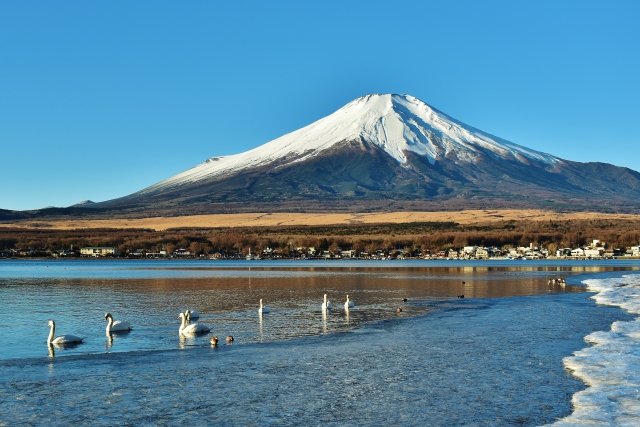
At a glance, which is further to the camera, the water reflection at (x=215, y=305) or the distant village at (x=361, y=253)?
the distant village at (x=361, y=253)

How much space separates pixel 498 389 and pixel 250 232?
431 ft

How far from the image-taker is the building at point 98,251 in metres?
131

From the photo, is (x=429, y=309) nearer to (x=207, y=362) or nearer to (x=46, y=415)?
(x=207, y=362)

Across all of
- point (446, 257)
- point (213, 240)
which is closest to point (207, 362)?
point (446, 257)

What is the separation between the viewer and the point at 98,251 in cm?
13312

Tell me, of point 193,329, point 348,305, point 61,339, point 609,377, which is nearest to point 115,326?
point 193,329

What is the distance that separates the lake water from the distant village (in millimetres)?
82290

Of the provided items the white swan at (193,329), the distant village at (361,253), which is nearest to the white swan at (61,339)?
the white swan at (193,329)

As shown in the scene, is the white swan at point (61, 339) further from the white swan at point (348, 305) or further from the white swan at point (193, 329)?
the white swan at point (348, 305)

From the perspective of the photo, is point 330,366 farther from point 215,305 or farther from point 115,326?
point 215,305

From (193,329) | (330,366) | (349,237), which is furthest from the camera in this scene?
(349,237)

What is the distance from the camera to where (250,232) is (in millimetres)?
145000

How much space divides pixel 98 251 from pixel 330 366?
12315 cm

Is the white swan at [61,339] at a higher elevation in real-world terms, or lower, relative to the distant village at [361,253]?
lower
